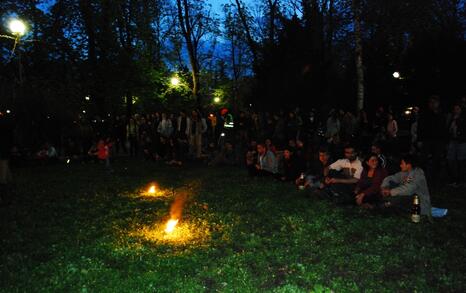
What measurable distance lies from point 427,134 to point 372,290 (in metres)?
9.22

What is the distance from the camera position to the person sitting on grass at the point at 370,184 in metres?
11.0

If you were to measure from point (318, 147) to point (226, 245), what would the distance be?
37.7 feet

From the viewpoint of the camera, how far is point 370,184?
36.9 feet

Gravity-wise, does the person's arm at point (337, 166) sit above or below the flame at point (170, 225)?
above

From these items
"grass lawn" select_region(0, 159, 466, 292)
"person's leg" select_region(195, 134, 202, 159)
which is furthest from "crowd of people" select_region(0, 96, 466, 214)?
"grass lawn" select_region(0, 159, 466, 292)

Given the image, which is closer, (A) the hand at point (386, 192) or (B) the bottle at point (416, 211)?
(B) the bottle at point (416, 211)

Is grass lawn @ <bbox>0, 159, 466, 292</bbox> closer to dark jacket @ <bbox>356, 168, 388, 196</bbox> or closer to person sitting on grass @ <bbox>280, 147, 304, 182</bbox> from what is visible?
dark jacket @ <bbox>356, 168, 388, 196</bbox>

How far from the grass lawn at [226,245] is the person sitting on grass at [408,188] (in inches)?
14.7

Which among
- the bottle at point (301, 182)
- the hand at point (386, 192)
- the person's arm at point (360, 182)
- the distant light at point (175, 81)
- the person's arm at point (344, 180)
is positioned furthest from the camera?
the distant light at point (175, 81)

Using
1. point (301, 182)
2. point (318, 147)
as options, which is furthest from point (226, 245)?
point (318, 147)

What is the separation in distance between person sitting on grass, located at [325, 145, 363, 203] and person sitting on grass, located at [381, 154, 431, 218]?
3.91 ft

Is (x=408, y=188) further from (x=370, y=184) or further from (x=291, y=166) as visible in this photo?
(x=291, y=166)

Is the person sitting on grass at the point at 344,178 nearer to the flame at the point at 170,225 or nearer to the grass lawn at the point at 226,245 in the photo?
the grass lawn at the point at 226,245

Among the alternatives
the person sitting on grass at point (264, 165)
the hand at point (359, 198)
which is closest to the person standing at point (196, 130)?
the person sitting on grass at point (264, 165)
